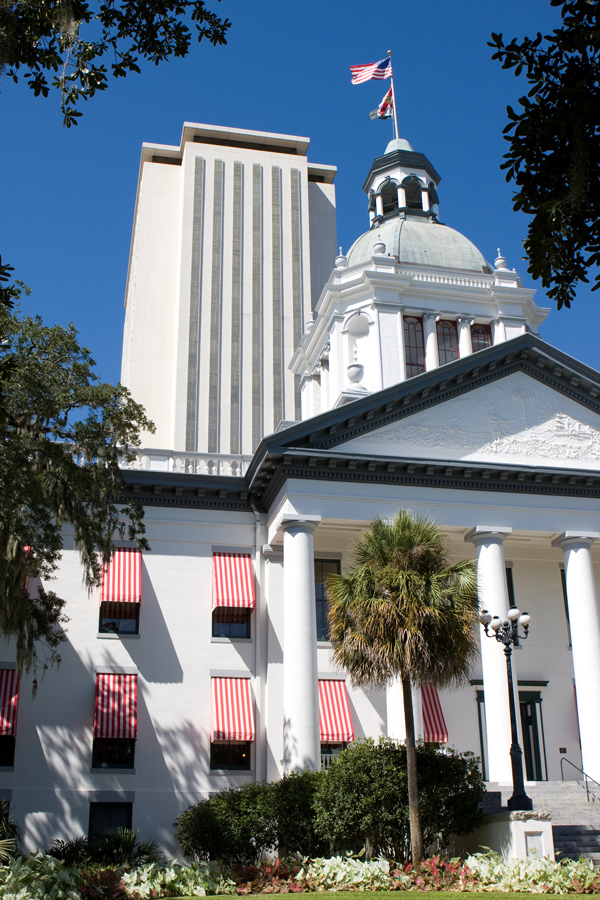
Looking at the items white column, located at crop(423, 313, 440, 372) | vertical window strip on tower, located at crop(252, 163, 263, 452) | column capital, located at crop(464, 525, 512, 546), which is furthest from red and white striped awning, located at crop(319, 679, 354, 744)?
vertical window strip on tower, located at crop(252, 163, 263, 452)

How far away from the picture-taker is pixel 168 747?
2464 centimetres

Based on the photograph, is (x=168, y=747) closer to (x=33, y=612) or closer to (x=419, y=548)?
(x=33, y=612)

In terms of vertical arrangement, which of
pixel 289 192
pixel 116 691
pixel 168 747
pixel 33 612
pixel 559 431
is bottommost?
pixel 168 747

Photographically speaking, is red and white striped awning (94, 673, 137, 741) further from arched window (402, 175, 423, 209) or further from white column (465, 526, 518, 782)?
arched window (402, 175, 423, 209)

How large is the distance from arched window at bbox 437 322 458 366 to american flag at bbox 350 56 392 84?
14743 mm

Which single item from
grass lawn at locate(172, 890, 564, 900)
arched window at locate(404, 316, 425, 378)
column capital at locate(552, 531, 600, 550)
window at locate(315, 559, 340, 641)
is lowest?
grass lawn at locate(172, 890, 564, 900)

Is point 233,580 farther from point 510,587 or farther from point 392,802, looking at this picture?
point 392,802

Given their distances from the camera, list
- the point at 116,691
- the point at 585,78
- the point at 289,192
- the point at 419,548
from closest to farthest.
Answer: the point at 585,78, the point at 419,548, the point at 116,691, the point at 289,192

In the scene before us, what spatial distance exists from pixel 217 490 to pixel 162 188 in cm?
5212

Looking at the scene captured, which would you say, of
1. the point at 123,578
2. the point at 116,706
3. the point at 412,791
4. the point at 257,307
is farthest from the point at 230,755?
the point at 257,307

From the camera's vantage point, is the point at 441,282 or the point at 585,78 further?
the point at 441,282

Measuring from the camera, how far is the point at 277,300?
69.5 m

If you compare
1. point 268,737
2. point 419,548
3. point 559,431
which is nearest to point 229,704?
point 268,737

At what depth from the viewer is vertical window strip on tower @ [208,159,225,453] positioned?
214ft
